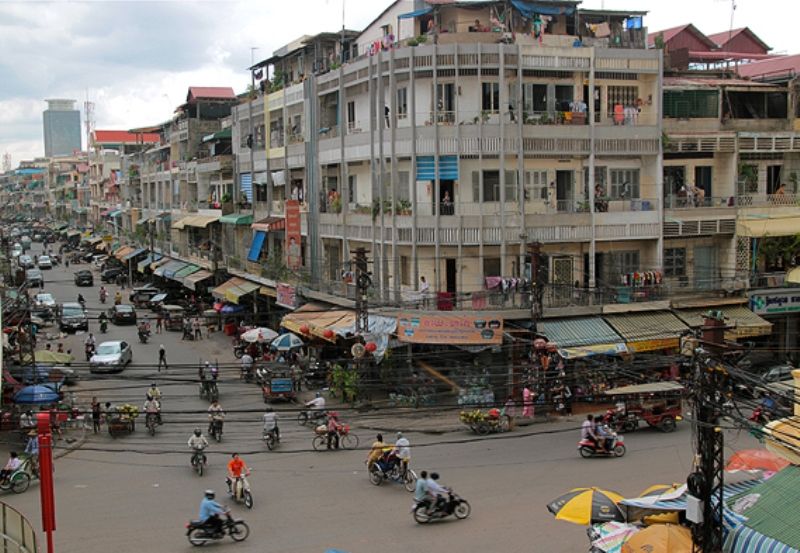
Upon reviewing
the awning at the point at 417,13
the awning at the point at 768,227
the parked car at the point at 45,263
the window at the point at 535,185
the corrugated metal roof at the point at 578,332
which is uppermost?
the awning at the point at 417,13

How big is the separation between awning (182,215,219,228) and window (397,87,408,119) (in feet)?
70.6

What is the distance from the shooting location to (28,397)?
1017 inches

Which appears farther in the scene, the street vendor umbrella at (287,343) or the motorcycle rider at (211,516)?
the street vendor umbrella at (287,343)

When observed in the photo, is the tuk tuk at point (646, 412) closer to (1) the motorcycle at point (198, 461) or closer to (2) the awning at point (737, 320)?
(2) the awning at point (737, 320)

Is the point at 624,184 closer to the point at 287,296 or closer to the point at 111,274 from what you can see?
the point at 287,296

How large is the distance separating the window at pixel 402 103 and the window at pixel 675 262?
1074cm

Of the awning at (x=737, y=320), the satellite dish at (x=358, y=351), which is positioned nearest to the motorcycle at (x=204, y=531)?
the satellite dish at (x=358, y=351)

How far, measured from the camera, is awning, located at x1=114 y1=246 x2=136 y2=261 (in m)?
70.4

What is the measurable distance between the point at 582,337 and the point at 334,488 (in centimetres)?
1043

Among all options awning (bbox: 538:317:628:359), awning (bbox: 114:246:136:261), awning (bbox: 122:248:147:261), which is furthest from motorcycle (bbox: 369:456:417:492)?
awning (bbox: 114:246:136:261)

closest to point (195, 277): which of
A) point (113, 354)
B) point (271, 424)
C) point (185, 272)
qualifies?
point (185, 272)

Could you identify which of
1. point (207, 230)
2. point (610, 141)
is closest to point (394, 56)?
point (610, 141)

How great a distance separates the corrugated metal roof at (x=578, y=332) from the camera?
Answer: 1051 inches

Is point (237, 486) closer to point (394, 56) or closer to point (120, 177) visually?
point (394, 56)
